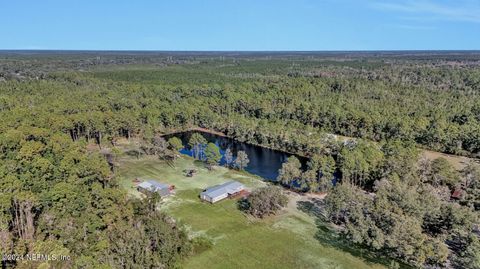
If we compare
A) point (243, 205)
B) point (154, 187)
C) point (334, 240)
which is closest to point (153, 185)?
point (154, 187)

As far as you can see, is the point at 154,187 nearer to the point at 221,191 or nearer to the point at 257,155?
the point at 221,191

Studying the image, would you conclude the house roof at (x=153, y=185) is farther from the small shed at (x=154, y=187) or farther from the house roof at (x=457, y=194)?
the house roof at (x=457, y=194)

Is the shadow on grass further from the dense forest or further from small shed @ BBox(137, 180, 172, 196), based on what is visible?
small shed @ BBox(137, 180, 172, 196)

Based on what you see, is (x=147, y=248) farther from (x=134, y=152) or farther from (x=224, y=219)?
(x=134, y=152)

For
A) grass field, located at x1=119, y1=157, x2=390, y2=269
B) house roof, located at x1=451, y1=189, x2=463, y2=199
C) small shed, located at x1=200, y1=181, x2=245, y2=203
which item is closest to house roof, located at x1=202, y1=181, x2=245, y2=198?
small shed, located at x1=200, y1=181, x2=245, y2=203

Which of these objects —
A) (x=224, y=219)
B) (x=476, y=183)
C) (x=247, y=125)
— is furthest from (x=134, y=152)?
(x=476, y=183)

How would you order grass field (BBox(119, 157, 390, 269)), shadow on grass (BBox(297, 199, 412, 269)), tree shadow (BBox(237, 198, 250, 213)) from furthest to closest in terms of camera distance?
tree shadow (BBox(237, 198, 250, 213)), grass field (BBox(119, 157, 390, 269)), shadow on grass (BBox(297, 199, 412, 269))
